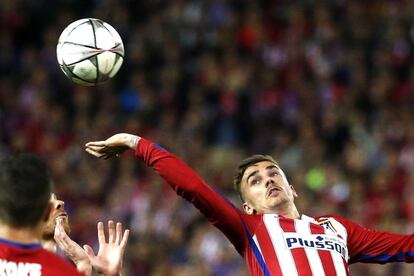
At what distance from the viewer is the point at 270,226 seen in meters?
6.20

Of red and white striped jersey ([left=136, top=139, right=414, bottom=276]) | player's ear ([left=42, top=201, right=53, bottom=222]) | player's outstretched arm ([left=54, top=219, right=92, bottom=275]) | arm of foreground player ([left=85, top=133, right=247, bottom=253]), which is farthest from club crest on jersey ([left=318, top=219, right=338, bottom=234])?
player's ear ([left=42, top=201, right=53, bottom=222])

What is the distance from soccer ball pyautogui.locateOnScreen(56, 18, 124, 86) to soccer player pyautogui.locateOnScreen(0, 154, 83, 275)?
246cm

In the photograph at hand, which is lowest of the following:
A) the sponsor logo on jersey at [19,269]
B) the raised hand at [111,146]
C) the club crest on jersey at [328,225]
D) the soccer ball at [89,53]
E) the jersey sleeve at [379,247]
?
the sponsor logo on jersey at [19,269]

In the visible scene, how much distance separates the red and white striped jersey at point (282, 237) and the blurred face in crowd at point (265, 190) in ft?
0.57

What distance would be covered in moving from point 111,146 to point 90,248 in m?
0.62

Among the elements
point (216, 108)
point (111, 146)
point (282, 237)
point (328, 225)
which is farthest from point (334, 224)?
point (216, 108)

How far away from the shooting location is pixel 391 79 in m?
14.0

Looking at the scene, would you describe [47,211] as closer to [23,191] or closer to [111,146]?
[23,191]

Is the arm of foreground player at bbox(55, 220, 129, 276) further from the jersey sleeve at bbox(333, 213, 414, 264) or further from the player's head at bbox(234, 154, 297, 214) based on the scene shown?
the jersey sleeve at bbox(333, 213, 414, 264)

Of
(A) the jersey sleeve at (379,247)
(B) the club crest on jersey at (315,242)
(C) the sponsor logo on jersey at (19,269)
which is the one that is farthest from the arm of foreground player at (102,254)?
(A) the jersey sleeve at (379,247)

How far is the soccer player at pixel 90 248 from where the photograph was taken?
5.27m

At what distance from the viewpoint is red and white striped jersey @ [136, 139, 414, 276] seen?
18.8 ft

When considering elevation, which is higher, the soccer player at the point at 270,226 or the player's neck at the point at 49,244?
the soccer player at the point at 270,226

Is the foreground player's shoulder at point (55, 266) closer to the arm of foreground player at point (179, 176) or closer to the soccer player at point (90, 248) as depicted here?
the soccer player at point (90, 248)
